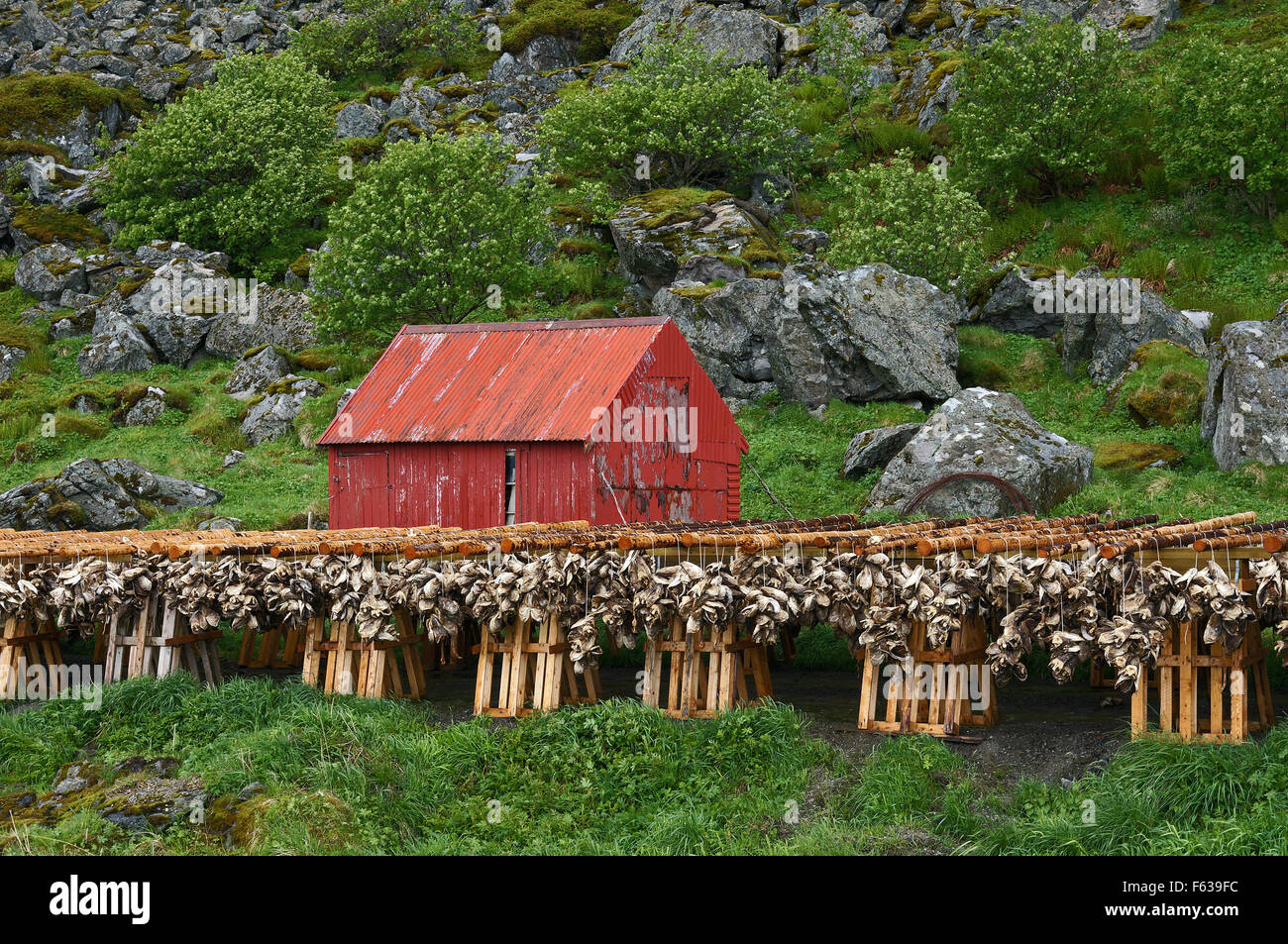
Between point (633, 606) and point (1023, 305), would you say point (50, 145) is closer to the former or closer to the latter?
point (1023, 305)

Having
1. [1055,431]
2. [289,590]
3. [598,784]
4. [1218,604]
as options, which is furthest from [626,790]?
[1055,431]

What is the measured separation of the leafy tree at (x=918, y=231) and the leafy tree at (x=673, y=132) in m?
11.1

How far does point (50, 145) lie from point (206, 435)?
33.3 meters

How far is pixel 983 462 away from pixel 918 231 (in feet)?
43.4

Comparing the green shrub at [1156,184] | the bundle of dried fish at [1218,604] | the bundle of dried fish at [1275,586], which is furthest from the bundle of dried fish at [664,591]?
the green shrub at [1156,184]

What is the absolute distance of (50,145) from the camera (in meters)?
57.0

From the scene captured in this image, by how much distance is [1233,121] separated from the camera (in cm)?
3447

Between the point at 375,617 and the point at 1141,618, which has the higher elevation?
the point at 1141,618

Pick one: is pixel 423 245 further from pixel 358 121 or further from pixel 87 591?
pixel 358 121

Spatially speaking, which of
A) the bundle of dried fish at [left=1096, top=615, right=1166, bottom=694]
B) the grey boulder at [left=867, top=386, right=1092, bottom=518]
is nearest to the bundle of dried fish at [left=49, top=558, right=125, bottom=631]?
the bundle of dried fish at [left=1096, top=615, right=1166, bottom=694]

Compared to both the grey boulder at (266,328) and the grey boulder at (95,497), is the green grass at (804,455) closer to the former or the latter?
the grey boulder at (95,497)

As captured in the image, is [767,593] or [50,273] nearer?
[767,593]
